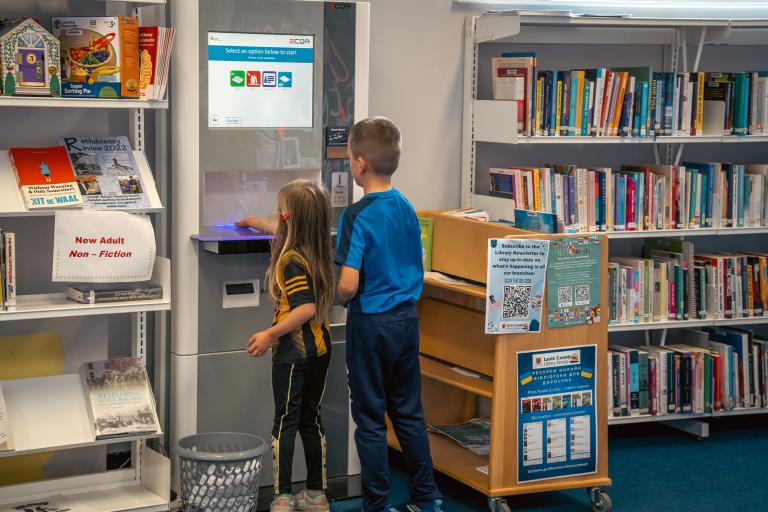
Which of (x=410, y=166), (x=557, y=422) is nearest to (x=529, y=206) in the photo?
(x=410, y=166)

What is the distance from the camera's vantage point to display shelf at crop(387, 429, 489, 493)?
3801 millimetres

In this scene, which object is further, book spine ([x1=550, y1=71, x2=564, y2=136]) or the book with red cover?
book spine ([x1=550, y1=71, x2=564, y2=136])

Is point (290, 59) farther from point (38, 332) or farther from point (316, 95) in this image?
point (38, 332)

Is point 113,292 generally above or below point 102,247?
below

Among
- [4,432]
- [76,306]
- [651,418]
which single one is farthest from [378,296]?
[651,418]

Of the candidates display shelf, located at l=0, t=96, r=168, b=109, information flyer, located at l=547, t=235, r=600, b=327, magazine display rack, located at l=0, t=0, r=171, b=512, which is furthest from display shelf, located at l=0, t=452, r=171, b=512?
information flyer, located at l=547, t=235, r=600, b=327

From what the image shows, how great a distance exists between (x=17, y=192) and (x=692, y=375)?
3035mm

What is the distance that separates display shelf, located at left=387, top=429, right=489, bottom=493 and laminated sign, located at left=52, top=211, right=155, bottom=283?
136 centimetres

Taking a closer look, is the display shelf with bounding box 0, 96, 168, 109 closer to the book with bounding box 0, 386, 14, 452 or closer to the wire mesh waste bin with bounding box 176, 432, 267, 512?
the book with bounding box 0, 386, 14, 452

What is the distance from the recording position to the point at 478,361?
4012mm

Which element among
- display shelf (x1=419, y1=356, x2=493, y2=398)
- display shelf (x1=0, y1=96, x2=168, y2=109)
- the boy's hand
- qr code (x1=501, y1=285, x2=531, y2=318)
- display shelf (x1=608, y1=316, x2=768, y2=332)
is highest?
display shelf (x1=0, y1=96, x2=168, y2=109)

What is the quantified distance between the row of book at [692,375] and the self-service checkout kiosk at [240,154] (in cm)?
145

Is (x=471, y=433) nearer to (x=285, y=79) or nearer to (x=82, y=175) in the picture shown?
(x=285, y=79)

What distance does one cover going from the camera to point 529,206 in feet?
14.4
